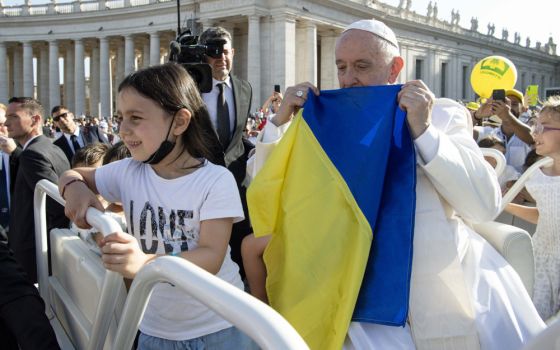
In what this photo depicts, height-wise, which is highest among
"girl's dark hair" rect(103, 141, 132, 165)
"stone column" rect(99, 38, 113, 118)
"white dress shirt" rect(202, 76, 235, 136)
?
"stone column" rect(99, 38, 113, 118)

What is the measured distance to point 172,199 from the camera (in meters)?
2.20

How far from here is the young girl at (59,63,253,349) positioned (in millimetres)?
2145

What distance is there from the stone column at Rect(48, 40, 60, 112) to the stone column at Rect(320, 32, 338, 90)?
26342mm

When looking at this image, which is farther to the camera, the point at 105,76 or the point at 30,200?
the point at 105,76

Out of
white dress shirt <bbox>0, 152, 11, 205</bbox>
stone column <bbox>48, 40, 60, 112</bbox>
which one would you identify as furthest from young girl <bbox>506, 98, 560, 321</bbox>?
stone column <bbox>48, 40, 60, 112</bbox>

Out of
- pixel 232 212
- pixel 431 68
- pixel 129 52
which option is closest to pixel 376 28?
pixel 232 212

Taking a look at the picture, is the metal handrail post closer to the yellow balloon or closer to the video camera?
the video camera

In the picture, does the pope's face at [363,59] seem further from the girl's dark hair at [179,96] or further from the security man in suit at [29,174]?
the security man in suit at [29,174]

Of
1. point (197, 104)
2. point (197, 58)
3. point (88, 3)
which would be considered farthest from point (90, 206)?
point (88, 3)

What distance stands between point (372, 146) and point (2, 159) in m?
4.98

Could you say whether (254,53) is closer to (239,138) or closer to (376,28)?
(239,138)

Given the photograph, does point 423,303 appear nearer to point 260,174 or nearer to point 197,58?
point 260,174

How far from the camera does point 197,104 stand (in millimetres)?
2350

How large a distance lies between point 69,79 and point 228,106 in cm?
5449
